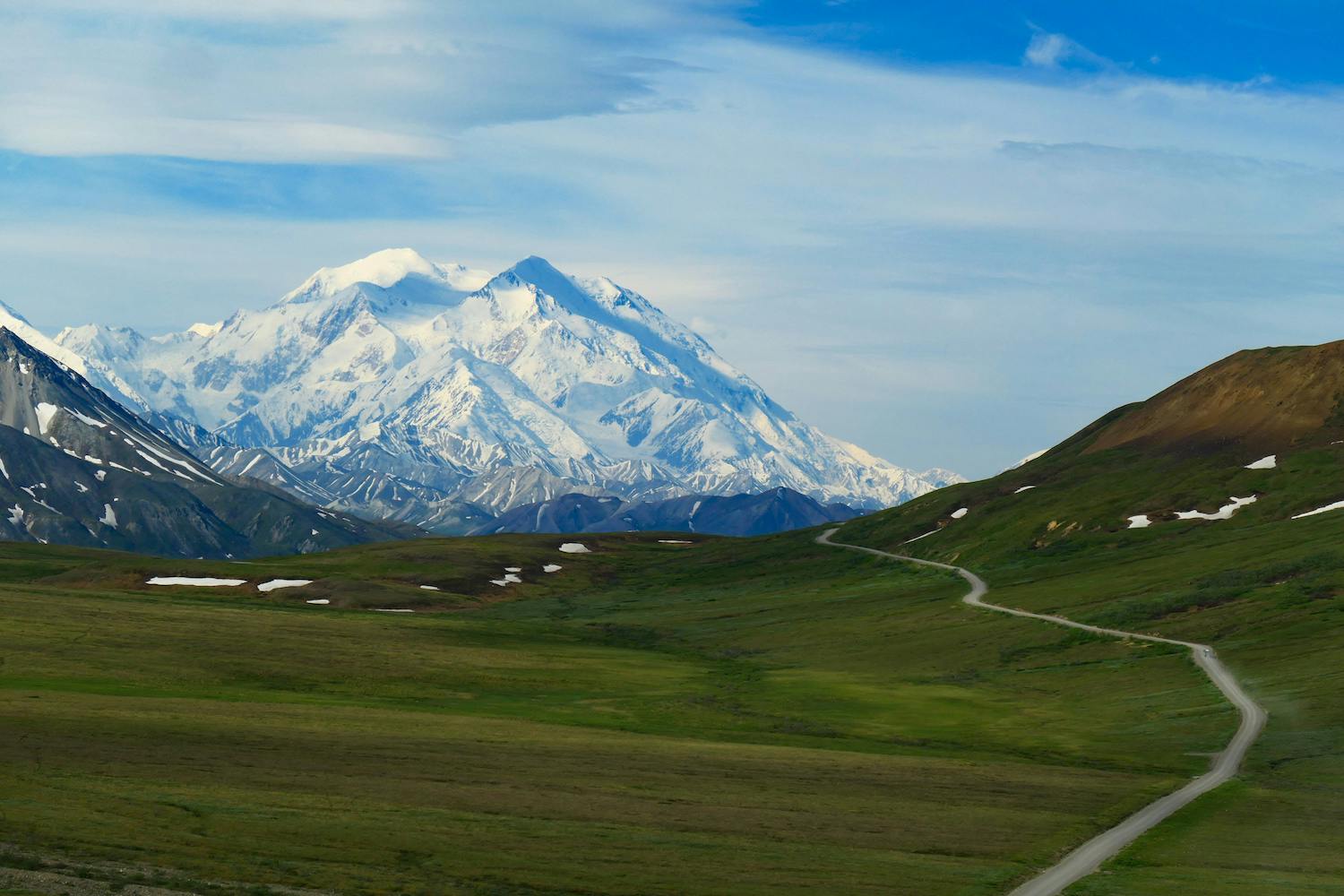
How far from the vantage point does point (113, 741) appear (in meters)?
61.8

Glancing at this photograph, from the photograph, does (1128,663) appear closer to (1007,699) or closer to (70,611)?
(1007,699)

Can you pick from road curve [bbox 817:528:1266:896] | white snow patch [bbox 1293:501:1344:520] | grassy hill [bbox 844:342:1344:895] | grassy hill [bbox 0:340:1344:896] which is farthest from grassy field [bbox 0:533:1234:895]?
white snow patch [bbox 1293:501:1344:520]

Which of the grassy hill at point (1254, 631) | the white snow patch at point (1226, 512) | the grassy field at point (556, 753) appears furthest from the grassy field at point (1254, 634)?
the grassy field at point (556, 753)

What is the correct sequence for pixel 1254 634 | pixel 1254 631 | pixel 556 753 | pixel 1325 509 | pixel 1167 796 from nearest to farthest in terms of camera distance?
pixel 1167 796 < pixel 556 753 < pixel 1254 634 < pixel 1254 631 < pixel 1325 509

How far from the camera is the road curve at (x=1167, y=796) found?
163 feet

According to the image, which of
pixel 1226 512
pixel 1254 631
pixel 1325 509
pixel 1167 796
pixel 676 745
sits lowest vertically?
pixel 1167 796

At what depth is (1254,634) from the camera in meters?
120

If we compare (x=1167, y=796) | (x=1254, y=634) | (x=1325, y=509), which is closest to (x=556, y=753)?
(x=1167, y=796)

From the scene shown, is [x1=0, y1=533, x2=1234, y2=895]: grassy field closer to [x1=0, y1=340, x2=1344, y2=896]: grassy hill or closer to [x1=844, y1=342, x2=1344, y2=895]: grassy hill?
[x1=0, y1=340, x2=1344, y2=896]: grassy hill

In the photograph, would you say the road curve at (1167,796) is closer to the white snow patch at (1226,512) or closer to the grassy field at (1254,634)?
the grassy field at (1254,634)

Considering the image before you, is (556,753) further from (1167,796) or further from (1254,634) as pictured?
(1254,634)

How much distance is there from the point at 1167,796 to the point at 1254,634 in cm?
5713

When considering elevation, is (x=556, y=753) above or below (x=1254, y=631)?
above

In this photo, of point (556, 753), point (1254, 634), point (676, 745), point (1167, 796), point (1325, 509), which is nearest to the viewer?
point (1167, 796)
